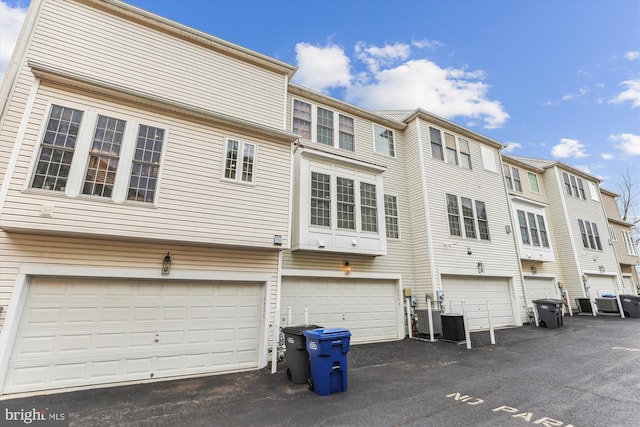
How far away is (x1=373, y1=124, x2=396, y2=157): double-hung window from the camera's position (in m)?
11.3

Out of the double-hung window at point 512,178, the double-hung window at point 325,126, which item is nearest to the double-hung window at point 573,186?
the double-hung window at point 512,178

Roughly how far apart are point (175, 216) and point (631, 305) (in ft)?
68.6

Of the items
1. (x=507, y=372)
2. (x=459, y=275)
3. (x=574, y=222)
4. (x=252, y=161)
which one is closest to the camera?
(x=507, y=372)

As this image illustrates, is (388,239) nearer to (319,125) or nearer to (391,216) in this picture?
(391,216)

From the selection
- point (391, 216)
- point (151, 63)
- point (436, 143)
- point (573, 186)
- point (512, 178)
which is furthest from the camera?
point (573, 186)

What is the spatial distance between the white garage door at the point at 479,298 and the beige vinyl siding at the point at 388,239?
1.68 m

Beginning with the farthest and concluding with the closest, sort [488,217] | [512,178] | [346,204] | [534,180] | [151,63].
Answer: [534,180] < [512,178] < [488,217] < [346,204] < [151,63]

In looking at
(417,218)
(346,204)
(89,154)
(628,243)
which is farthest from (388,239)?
(628,243)

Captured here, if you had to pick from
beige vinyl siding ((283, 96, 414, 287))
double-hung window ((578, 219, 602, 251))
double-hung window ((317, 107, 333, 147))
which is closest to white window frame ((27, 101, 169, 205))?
beige vinyl siding ((283, 96, 414, 287))

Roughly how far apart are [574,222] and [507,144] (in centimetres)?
713

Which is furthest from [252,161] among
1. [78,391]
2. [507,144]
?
[507,144]

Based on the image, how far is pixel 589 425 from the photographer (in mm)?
3301

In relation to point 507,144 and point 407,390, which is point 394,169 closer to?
point 507,144

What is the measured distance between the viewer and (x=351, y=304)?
343 inches
